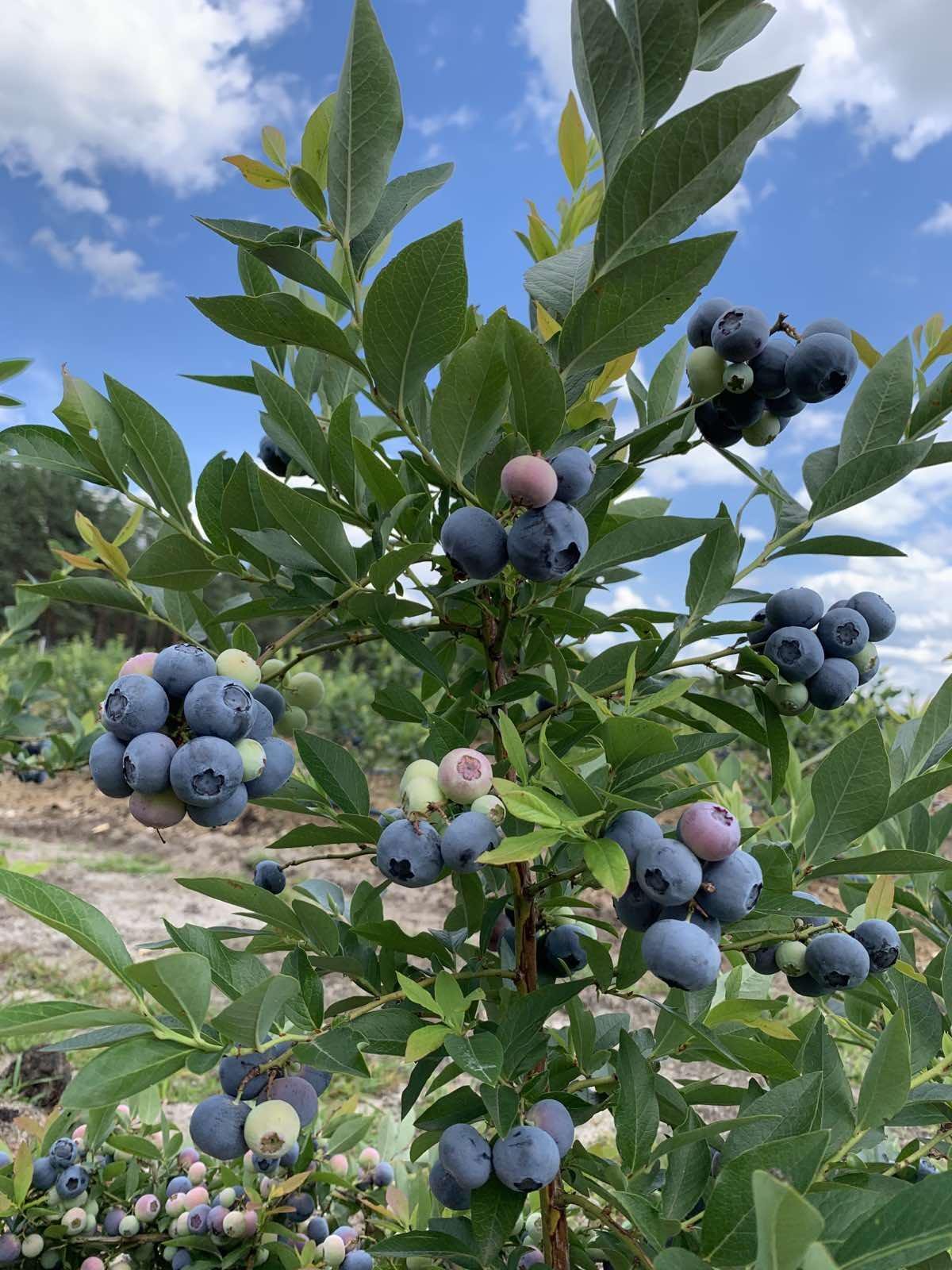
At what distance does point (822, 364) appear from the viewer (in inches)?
34.2

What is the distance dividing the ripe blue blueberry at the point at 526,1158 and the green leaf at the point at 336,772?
0.35 m

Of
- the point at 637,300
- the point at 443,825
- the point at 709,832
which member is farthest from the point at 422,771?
the point at 637,300

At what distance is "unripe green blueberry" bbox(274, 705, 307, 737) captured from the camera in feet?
3.50

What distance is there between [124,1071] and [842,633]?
815mm

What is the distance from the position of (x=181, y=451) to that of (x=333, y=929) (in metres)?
0.55

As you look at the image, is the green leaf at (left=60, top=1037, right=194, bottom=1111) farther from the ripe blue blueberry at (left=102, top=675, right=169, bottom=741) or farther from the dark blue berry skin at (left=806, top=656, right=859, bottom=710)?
the dark blue berry skin at (left=806, top=656, right=859, bottom=710)

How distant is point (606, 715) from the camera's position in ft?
2.48

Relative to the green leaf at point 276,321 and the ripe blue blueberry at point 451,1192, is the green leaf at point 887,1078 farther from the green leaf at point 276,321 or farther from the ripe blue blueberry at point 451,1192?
the green leaf at point 276,321

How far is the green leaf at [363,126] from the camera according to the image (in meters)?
0.75

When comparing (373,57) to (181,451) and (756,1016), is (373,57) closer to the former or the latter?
(181,451)

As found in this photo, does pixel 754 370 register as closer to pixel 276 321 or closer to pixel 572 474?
pixel 572 474

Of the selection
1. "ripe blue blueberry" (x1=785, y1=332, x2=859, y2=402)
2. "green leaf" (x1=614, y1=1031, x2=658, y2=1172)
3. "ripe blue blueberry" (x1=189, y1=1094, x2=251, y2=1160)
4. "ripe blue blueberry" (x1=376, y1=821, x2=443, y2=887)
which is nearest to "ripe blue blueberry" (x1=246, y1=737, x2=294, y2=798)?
"ripe blue blueberry" (x1=376, y1=821, x2=443, y2=887)

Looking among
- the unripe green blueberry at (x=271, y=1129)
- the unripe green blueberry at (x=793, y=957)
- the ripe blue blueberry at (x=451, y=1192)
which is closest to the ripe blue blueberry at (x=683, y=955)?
the unripe green blueberry at (x=793, y=957)

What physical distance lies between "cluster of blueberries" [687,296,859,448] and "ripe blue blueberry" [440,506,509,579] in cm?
28
